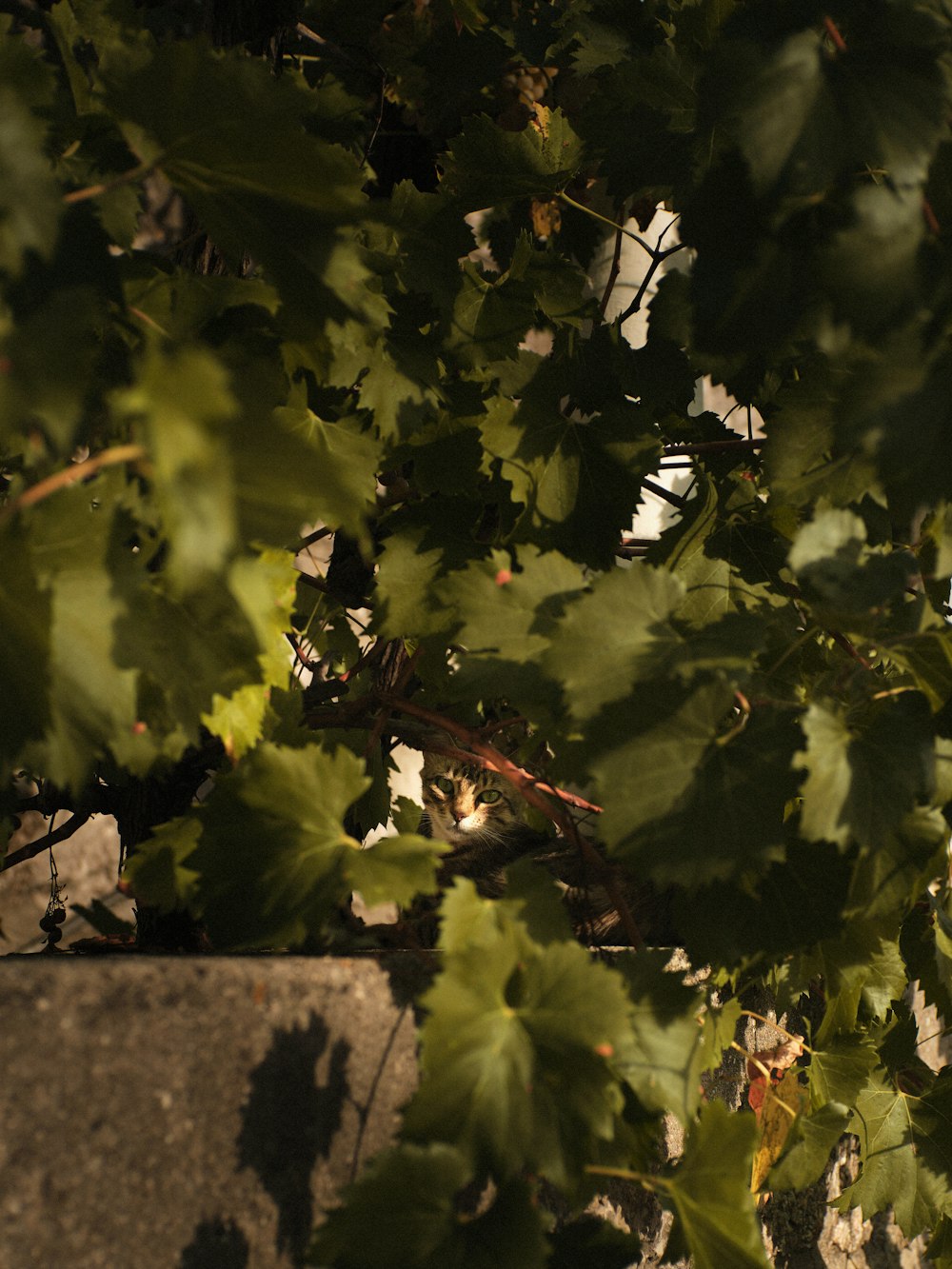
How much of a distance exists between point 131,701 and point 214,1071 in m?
0.28

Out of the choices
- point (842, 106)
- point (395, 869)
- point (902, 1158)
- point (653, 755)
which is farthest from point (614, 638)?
point (902, 1158)

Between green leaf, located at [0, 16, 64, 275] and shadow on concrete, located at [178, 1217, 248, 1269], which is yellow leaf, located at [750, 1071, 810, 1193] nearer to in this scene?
shadow on concrete, located at [178, 1217, 248, 1269]

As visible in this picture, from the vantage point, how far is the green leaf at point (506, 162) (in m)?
1.13

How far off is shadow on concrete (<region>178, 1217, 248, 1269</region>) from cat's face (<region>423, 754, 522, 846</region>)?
1.50 m

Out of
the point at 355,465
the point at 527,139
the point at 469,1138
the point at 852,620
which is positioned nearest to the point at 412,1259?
the point at 469,1138

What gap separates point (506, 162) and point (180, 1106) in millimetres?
1001

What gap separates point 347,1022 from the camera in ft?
2.48

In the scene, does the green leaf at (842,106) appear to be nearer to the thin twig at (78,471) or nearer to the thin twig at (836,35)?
the thin twig at (836,35)

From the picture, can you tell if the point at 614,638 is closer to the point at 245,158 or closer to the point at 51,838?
the point at 245,158

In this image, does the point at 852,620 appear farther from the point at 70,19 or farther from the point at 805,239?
the point at 70,19

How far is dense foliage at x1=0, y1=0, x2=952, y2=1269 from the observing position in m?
0.53

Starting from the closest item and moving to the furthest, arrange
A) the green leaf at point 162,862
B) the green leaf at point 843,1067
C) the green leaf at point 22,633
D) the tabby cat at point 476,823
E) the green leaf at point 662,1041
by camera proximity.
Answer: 1. the green leaf at point 22,633
2. the green leaf at point 662,1041
3. the green leaf at point 162,862
4. the green leaf at point 843,1067
5. the tabby cat at point 476,823

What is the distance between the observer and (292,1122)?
27.5 inches

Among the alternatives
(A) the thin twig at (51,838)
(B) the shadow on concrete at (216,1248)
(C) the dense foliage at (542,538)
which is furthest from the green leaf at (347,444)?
(A) the thin twig at (51,838)
